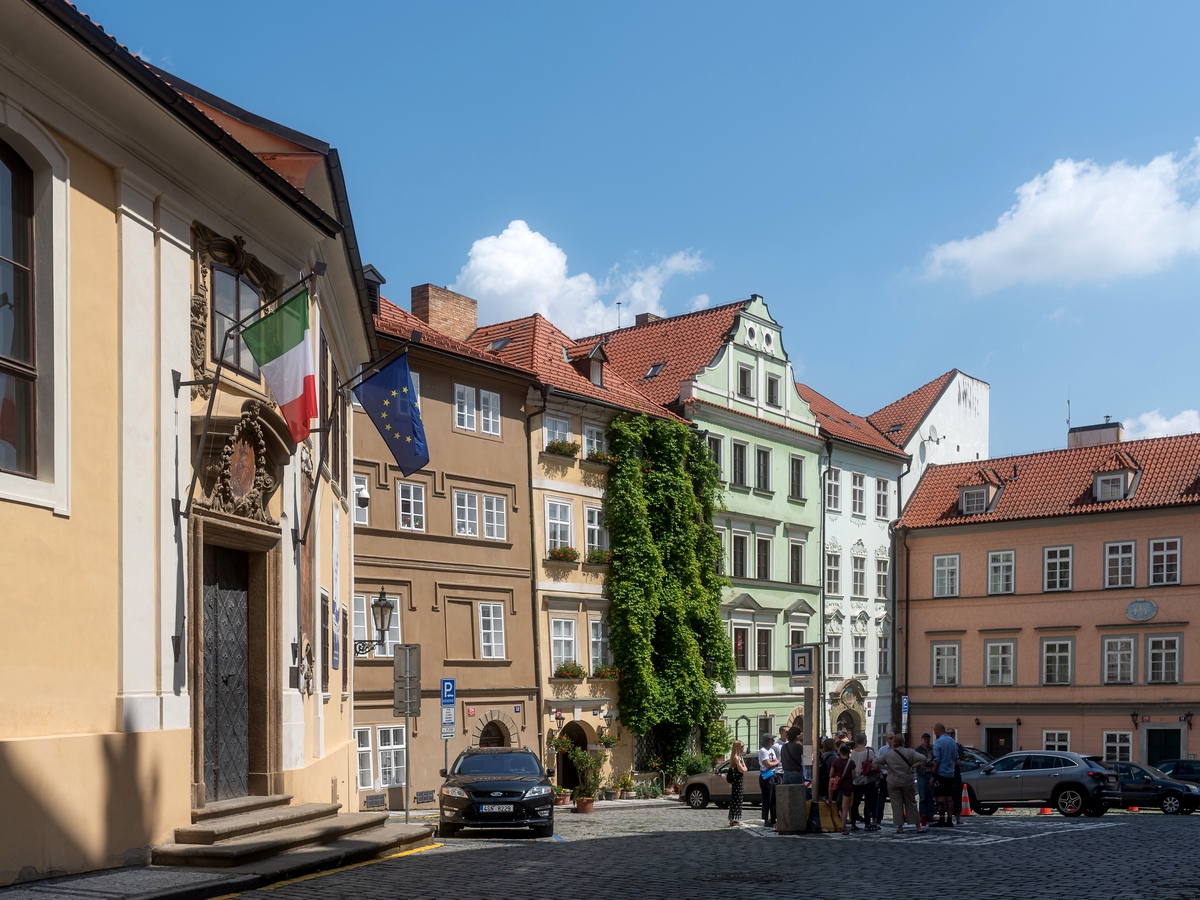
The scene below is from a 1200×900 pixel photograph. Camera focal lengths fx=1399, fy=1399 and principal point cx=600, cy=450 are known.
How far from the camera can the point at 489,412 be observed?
1535 inches

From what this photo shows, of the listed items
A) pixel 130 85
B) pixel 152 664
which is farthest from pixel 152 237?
pixel 152 664

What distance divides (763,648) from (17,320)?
39974 mm

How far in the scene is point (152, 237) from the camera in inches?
554

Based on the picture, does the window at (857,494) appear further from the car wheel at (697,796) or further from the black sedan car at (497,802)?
the black sedan car at (497,802)

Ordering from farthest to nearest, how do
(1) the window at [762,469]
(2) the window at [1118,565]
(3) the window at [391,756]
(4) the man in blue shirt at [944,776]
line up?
(2) the window at [1118,565] < (1) the window at [762,469] < (3) the window at [391,756] < (4) the man in blue shirt at [944,776]

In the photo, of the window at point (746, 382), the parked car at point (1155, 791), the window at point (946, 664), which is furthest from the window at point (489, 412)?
the window at point (946, 664)

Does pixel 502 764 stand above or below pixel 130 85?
below

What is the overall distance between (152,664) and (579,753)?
88.0 ft

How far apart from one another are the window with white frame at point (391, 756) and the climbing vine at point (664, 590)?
347 inches

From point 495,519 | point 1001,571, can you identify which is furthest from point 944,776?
point 1001,571

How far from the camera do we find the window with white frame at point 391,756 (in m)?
34.5

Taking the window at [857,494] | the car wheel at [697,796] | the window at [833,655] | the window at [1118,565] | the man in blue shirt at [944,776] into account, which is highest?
the window at [857,494]

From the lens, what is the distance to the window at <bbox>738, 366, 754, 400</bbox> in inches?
1964

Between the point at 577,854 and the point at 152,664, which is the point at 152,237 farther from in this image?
the point at 577,854
